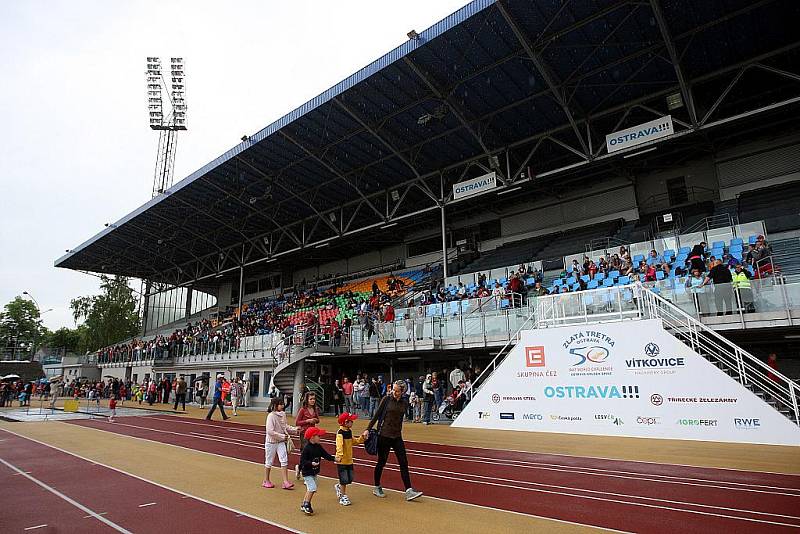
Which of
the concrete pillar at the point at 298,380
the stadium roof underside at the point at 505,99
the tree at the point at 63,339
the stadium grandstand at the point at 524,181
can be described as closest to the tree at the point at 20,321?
the tree at the point at 63,339

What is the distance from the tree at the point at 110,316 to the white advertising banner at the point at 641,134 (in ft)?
194

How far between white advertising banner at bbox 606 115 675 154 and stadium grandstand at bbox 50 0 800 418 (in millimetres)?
77

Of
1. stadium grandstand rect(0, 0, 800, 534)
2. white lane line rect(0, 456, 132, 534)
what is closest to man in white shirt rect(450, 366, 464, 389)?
stadium grandstand rect(0, 0, 800, 534)

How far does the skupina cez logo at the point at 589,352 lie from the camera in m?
13.5

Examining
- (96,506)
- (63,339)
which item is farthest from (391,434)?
(63,339)

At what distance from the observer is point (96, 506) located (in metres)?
6.93

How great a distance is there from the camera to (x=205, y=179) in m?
29.3

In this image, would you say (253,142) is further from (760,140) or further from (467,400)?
(760,140)

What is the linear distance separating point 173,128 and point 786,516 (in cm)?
5674

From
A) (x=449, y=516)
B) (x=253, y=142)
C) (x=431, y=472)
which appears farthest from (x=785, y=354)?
(x=253, y=142)

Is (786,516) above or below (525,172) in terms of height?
below

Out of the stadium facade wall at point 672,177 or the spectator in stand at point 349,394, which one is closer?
the spectator in stand at point 349,394

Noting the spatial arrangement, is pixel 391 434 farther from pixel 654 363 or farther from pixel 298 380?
pixel 298 380

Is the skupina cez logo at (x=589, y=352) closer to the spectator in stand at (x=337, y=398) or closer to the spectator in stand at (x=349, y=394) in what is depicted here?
the spectator in stand at (x=349, y=394)
